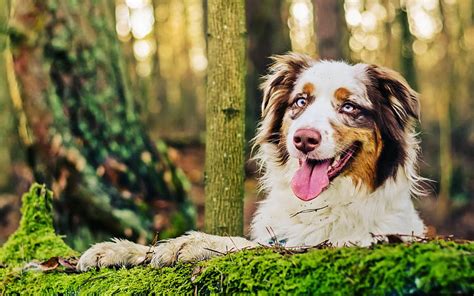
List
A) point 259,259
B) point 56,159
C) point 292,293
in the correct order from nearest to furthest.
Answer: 1. point 292,293
2. point 259,259
3. point 56,159

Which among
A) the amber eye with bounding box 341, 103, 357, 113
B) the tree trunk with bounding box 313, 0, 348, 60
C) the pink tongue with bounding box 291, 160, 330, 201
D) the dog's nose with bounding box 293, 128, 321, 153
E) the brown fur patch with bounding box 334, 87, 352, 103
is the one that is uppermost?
the tree trunk with bounding box 313, 0, 348, 60

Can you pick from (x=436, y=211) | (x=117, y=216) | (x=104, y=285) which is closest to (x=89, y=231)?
(x=117, y=216)

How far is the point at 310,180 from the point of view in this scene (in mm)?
4230

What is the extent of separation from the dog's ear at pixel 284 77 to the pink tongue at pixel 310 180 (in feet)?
2.40

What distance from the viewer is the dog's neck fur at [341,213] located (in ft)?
13.5

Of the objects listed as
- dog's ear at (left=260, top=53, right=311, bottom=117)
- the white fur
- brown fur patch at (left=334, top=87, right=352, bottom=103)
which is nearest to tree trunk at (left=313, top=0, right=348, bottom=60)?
dog's ear at (left=260, top=53, right=311, bottom=117)

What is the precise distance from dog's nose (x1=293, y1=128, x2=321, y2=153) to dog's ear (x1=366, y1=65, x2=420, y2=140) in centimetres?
71

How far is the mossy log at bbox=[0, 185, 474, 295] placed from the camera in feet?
7.80

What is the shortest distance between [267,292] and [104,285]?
3.78 ft

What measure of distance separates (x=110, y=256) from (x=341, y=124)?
178 centimetres

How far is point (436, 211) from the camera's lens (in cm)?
1544

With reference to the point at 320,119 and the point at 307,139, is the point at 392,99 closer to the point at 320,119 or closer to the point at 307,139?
the point at 320,119

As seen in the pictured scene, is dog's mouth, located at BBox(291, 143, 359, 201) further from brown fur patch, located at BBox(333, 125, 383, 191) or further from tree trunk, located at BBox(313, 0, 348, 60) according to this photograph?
tree trunk, located at BBox(313, 0, 348, 60)

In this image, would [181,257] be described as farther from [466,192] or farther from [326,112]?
[466,192]
